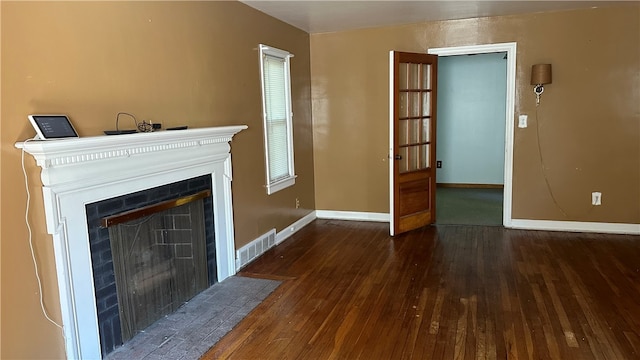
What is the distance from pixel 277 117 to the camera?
4738 mm

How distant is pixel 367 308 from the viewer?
3141mm

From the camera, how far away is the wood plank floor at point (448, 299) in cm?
262

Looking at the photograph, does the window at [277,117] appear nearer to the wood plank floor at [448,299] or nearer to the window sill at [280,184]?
the window sill at [280,184]

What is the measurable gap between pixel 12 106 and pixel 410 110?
12.5 ft

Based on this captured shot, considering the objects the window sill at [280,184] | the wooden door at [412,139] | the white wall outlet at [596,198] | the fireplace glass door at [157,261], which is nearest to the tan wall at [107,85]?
the window sill at [280,184]

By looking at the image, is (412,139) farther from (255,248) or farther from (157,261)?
(157,261)

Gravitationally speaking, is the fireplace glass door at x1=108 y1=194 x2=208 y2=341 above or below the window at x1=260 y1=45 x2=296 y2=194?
below

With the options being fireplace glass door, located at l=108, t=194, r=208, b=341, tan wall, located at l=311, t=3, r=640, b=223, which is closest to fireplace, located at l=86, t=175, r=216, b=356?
fireplace glass door, located at l=108, t=194, r=208, b=341

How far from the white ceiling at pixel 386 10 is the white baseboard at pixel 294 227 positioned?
2200 mm

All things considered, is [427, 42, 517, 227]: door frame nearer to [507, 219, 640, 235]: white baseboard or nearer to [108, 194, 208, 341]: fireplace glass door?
[507, 219, 640, 235]: white baseboard

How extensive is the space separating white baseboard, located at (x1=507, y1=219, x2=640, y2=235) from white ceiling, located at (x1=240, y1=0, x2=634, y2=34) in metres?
2.23

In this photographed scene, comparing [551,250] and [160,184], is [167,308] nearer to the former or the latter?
[160,184]

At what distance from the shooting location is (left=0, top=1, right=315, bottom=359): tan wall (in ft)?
6.83

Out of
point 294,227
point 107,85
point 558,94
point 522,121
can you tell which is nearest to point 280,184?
point 294,227
